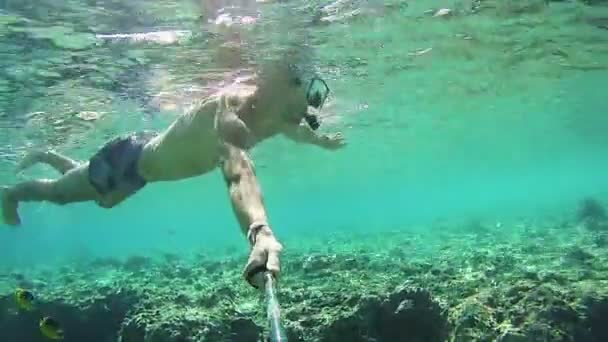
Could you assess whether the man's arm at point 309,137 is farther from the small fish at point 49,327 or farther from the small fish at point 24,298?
the small fish at point 24,298

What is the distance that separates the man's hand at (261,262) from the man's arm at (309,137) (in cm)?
347

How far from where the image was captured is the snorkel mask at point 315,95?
6.31 metres

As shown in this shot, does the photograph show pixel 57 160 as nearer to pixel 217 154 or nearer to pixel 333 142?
pixel 217 154

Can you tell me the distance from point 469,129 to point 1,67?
38139 mm

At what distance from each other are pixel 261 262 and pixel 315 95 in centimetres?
371

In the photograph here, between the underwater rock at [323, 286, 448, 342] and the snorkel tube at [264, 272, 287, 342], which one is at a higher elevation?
the snorkel tube at [264, 272, 287, 342]

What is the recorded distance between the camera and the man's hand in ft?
9.87

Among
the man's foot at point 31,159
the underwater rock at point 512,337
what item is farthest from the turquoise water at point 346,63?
the underwater rock at point 512,337

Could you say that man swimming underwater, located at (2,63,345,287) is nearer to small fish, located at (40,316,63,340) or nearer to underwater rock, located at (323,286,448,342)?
small fish, located at (40,316,63,340)

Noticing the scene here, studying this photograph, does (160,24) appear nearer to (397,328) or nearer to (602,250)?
(397,328)

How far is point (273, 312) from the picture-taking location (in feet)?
8.29

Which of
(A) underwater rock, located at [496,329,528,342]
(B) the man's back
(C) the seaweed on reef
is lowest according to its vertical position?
(C) the seaweed on reef

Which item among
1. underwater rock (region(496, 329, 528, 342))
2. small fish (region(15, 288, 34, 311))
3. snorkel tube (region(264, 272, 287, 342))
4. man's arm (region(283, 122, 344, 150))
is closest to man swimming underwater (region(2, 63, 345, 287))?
man's arm (region(283, 122, 344, 150))

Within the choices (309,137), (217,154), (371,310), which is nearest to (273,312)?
(217,154)
